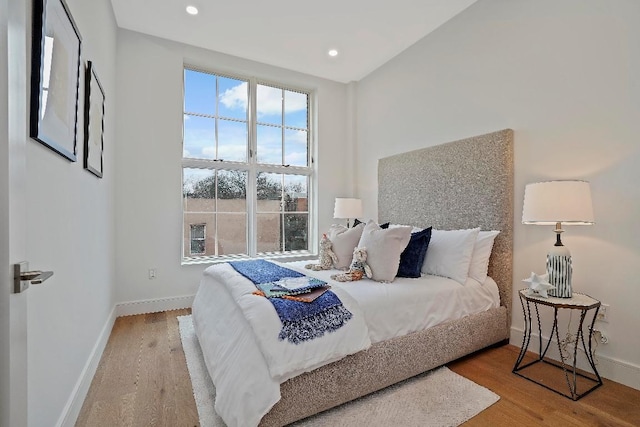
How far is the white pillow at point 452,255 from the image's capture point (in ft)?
8.21

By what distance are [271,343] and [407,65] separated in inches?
136

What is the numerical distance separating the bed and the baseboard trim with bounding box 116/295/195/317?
109 centimetres

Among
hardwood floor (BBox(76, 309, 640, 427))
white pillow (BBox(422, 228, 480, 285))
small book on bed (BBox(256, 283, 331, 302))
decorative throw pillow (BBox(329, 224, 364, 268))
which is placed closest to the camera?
hardwood floor (BBox(76, 309, 640, 427))

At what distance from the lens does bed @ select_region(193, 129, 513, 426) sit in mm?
1592

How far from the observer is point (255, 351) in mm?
1565

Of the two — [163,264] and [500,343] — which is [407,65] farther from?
[163,264]

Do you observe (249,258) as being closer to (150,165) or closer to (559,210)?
(150,165)

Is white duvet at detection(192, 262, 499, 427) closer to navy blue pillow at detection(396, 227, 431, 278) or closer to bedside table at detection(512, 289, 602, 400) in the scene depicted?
navy blue pillow at detection(396, 227, 431, 278)

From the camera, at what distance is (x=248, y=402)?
4.82 ft

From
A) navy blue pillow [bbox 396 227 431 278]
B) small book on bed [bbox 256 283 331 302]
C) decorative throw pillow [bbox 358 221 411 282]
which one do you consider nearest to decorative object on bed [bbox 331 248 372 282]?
decorative throw pillow [bbox 358 221 411 282]

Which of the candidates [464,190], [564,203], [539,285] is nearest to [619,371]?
[539,285]

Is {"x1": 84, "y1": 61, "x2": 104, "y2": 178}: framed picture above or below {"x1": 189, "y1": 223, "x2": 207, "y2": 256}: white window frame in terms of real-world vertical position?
above

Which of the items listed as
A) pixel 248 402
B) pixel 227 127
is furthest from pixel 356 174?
pixel 248 402

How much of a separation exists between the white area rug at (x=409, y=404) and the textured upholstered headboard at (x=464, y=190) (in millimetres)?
1000
